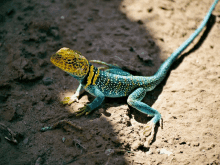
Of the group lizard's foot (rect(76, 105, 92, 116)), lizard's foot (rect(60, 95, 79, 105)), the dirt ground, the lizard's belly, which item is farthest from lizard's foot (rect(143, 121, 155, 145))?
lizard's foot (rect(60, 95, 79, 105))

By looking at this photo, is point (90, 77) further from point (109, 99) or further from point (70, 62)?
point (109, 99)

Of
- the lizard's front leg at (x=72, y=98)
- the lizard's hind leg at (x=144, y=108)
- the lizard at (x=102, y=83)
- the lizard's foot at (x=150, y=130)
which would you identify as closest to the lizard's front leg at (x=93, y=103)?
the lizard at (x=102, y=83)

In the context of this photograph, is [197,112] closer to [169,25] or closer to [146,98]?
[146,98]

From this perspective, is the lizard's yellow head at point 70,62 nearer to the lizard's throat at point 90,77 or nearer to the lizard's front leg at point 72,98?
the lizard's throat at point 90,77

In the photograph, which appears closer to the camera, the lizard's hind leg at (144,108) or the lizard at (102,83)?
the lizard at (102,83)

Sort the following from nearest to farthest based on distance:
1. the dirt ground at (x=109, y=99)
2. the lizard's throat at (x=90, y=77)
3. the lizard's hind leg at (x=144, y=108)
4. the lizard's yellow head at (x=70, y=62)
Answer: the dirt ground at (x=109, y=99)
the lizard's yellow head at (x=70, y=62)
the lizard's hind leg at (x=144, y=108)
the lizard's throat at (x=90, y=77)

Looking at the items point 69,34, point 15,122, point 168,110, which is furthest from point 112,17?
point 15,122

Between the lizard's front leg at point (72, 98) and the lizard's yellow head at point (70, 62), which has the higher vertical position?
the lizard's yellow head at point (70, 62)

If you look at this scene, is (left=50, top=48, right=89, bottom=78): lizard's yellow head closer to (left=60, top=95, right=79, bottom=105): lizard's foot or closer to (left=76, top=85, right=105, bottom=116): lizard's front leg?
(left=76, top=85, right=105, bottom=116): lizard's front leg
